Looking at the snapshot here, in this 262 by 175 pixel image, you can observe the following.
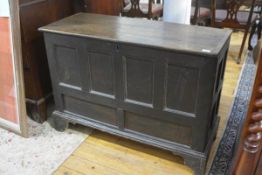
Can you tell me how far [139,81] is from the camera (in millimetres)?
1581

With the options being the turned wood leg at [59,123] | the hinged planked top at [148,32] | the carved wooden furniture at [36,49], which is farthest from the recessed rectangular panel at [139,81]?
the carved wooden furniture at [36,49]

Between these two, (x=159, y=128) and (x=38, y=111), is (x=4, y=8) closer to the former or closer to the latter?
(x=38, y=111)

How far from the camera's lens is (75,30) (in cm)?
168

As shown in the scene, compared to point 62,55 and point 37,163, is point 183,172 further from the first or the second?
point 62,55

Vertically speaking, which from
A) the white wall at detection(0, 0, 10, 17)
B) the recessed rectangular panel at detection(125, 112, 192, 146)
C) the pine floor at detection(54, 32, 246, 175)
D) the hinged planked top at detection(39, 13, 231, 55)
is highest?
the white wall at detection(0, 0, 10, 17)

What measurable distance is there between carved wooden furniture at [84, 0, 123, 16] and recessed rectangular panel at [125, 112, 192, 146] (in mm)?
925

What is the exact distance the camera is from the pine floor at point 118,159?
1.71 metres

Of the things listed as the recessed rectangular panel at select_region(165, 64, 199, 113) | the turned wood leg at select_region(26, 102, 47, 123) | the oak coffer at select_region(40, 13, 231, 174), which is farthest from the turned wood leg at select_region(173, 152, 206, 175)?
the turned wood leg at select_region(26, 102, 47, 123)

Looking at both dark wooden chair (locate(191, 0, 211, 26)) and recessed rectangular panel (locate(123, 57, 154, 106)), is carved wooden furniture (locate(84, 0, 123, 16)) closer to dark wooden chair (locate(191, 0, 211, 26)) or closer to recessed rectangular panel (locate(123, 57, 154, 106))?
recessed rectangular panel (locate(123, 57, 154, 106))

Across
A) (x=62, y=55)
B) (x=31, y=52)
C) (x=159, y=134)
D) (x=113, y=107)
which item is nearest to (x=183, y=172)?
(x=159, y=134)

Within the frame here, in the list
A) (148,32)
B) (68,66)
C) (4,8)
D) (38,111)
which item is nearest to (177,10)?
(148,32)

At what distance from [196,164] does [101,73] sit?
0.77 meters

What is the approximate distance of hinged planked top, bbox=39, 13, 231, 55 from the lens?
1.43m

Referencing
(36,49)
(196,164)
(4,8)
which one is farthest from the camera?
(36,49)
